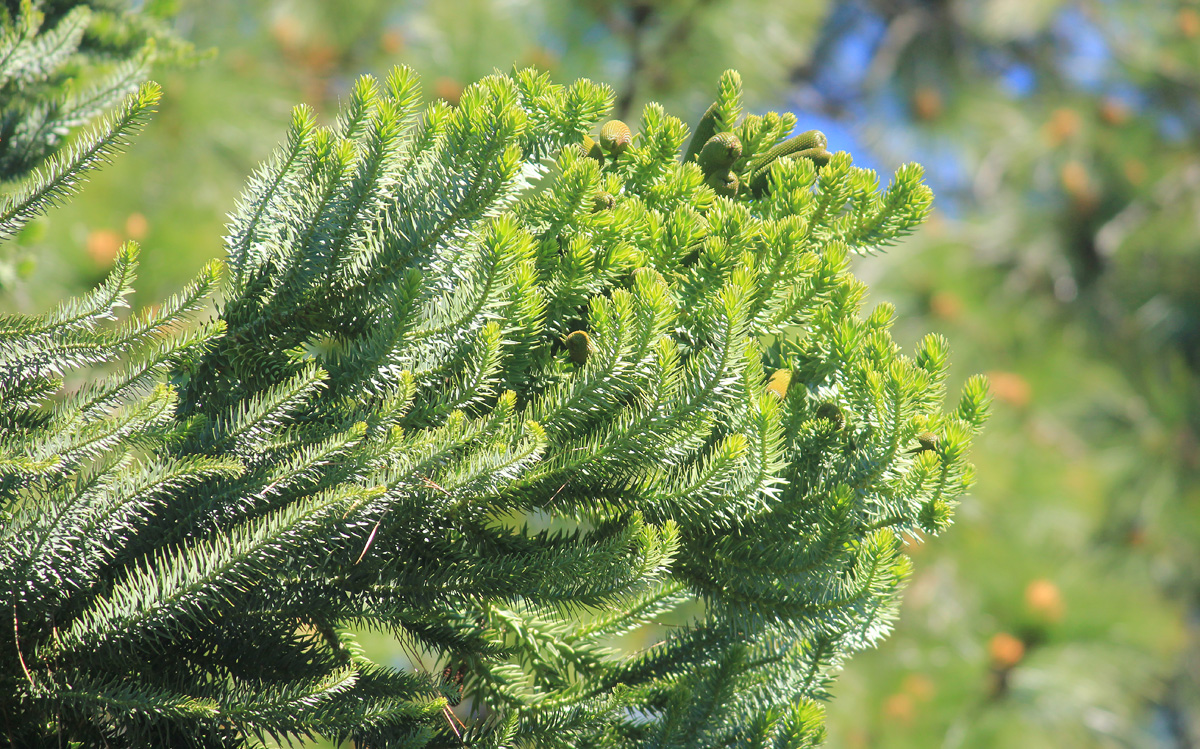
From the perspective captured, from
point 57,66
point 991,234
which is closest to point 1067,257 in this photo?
point 991,234

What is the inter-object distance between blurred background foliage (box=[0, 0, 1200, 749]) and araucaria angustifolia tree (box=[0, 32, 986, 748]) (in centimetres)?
106

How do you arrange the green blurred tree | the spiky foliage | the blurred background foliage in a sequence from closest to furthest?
1. the spiky foliage
2. the blurred background foliage
3. the green blurred tree

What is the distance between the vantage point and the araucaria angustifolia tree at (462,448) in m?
0.73

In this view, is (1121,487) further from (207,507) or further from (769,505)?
(207,507)

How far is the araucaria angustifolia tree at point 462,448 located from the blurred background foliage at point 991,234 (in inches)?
41.9

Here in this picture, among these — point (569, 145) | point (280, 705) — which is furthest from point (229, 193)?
point (280, 705)

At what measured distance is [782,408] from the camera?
0.84m

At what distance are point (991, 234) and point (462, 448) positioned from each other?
16.9 ft

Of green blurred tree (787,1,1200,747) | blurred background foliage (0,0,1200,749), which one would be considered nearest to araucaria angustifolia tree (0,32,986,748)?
blurred background foliage (0,0,1200,749)

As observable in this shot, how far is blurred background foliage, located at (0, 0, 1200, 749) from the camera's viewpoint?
279 centimetres

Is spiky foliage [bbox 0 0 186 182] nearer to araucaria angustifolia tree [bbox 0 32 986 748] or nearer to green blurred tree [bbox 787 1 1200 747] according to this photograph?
araucaria angustifolia tree [bbox 0 32 986 748]

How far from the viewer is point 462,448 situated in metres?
0.77

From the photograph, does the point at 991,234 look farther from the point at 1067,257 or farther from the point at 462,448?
the point at 462,448

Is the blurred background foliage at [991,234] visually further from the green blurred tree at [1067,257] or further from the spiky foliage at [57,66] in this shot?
the spiky foliage at [57,66]
